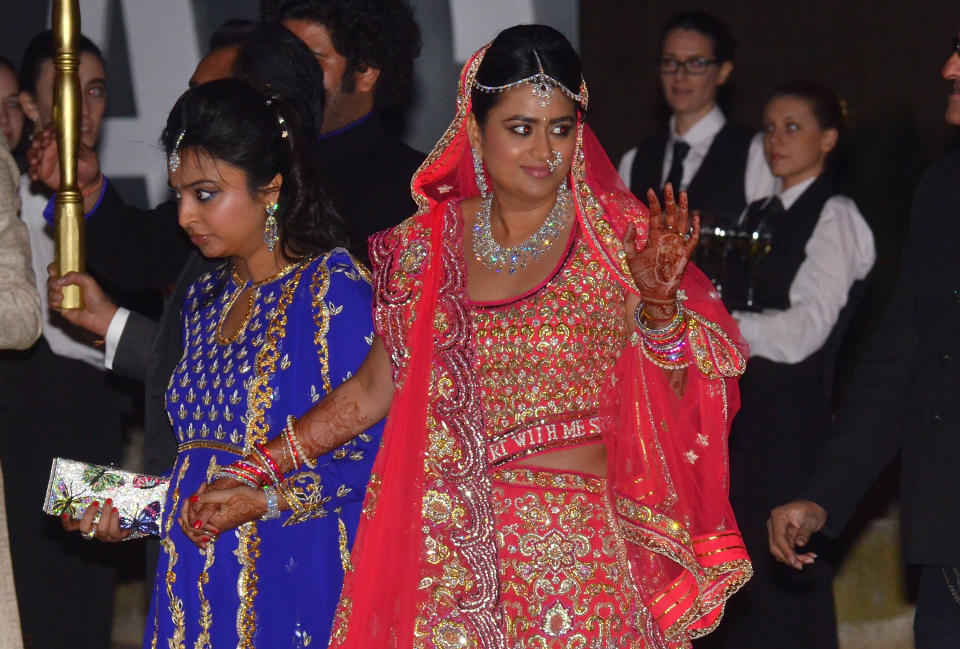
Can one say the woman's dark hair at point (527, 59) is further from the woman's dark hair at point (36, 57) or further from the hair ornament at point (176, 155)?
the woman's dark hair at point (36, 57)

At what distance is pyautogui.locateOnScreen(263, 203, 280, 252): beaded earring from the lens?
123 inches

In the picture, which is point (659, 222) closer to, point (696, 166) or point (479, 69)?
point (479, 69)

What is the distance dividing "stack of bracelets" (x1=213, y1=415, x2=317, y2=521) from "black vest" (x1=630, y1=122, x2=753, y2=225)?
2576 millimetres

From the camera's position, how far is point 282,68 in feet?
11.2

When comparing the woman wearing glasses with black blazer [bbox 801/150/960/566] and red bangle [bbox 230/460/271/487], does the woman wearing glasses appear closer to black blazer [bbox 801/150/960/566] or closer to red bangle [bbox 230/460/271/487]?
black blazer [bbox 801/150/960/566]

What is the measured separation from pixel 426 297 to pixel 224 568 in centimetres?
68

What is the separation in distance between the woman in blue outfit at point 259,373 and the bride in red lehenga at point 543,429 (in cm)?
9

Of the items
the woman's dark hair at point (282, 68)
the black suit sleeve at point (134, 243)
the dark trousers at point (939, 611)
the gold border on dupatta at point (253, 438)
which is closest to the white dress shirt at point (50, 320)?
the black suit sleeve at point (134, 243)

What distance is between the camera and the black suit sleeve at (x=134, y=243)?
12.2ft

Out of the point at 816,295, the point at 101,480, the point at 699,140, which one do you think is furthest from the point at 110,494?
the point at 699,140

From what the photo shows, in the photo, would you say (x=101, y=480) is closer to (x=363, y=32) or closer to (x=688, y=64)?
(x=363, y=32)

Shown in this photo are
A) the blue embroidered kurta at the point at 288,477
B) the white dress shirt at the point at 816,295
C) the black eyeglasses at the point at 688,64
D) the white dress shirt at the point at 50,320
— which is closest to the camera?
the blue embroidered kurta at the point at 288,477

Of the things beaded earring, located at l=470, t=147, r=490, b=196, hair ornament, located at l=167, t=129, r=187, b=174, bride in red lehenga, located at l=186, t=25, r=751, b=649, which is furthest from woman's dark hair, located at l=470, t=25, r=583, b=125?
hair ornament, located at l=167, t=129, r=187, b=174

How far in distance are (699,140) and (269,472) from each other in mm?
3076
